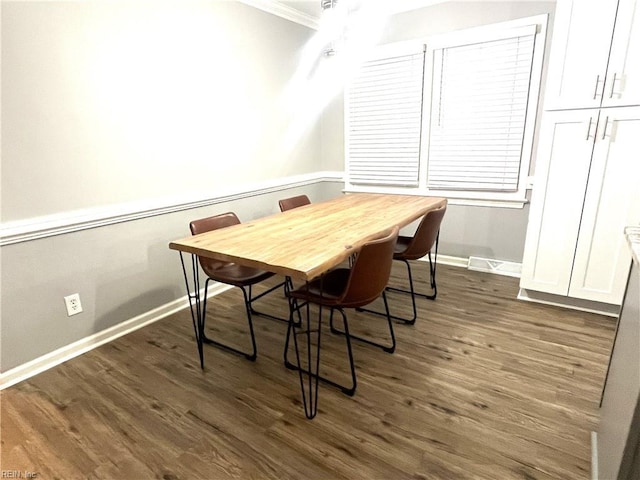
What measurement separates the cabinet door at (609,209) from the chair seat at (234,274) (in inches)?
86.4

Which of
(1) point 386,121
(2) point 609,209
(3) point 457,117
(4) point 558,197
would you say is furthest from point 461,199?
(2) point 609,209

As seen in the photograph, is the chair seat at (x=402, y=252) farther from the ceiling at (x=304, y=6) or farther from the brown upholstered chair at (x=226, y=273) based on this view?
the ceiling at (x=304, y=6)

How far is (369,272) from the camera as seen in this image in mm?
1732

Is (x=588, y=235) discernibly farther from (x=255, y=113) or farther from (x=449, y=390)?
(x=255, y=113)

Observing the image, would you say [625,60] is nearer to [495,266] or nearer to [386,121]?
[495,266]

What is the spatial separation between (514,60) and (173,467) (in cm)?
362

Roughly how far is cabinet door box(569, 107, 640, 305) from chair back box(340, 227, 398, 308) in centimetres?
→ 158

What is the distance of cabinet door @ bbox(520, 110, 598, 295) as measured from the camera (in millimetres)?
2406

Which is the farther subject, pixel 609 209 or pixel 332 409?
pixel 609 209

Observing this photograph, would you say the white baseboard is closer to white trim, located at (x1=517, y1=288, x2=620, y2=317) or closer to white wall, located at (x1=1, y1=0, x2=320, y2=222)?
white wall, located at (x1=1, y1=0, x2=320, y2=222)

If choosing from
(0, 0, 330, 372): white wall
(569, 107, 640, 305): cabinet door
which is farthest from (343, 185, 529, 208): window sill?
(0, 0, 330, 372): white wall

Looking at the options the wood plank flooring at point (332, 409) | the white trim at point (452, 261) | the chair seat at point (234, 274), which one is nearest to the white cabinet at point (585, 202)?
the wood plank flooring at point (332, 409)

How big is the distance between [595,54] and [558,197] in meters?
0.92

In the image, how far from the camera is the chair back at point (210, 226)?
2.16m
